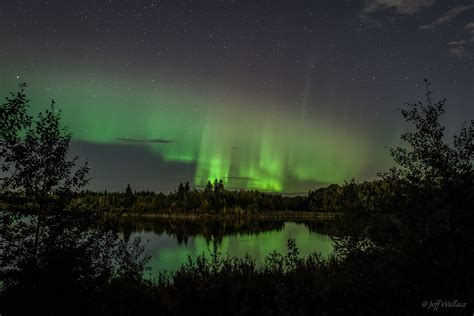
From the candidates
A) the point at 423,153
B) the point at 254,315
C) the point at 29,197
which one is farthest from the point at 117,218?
the point at 423,153

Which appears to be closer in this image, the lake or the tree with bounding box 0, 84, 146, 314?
the tree with bounding box 0, 84, 146, 314

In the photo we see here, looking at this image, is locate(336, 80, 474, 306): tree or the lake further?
the lake

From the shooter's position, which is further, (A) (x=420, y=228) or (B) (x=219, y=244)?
(B) (x=219, y=244)

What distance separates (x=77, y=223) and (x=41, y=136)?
3372mm

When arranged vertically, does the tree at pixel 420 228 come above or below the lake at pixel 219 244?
above

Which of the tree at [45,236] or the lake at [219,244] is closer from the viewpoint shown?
the tree at [45,236]

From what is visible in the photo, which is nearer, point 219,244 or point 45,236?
point 45,236

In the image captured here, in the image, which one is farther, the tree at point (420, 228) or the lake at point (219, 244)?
the lake at point (219, 244)

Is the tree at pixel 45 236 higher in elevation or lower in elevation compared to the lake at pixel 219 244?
higher

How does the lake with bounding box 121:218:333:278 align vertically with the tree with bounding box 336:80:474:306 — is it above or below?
below

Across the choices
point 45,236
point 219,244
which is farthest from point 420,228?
point 219,244

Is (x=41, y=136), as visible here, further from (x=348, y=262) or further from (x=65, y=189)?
(x=348, y=262)

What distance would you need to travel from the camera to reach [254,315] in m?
13.2

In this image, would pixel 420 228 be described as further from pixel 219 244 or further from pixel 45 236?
pixel 219 244
